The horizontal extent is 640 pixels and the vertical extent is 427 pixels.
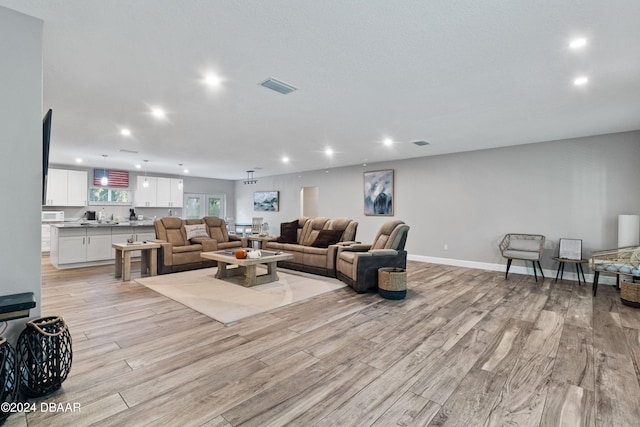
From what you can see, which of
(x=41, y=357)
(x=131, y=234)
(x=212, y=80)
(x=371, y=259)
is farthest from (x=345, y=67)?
(x=131, y=234)

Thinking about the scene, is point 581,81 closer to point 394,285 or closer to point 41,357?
point 394,285

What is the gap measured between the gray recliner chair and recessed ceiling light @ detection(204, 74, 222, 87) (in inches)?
116

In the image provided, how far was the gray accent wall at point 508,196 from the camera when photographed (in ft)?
16.3

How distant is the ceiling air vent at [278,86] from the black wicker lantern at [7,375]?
112 inches

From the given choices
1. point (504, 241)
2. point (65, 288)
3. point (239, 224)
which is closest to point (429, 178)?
point (504, 241)

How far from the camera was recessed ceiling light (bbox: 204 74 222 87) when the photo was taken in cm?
297

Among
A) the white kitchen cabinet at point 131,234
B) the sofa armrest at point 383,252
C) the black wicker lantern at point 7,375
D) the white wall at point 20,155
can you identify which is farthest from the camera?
the white kitchen cabinet at point 131,234

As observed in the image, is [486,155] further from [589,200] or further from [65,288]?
[65,288]

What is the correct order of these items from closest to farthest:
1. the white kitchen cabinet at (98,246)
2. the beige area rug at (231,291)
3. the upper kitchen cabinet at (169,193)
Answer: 1. the beige area rug at (231,291)
2. the white kitchen cabinet at (98,246)
3. the upper kitchen cabinet at (169,193)

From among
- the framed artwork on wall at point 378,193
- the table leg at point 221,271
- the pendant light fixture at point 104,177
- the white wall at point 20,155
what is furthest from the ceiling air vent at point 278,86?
the pendant light fixture at point 104,177

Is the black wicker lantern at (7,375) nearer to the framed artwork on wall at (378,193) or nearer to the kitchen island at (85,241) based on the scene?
the kitchen island at (85,241)

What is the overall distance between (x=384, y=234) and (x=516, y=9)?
142 inches

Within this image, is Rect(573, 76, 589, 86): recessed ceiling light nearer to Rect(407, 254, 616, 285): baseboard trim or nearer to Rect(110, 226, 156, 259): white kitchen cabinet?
Rect(407, 254, 616, 285): baseboard trim

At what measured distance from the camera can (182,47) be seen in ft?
7.93
